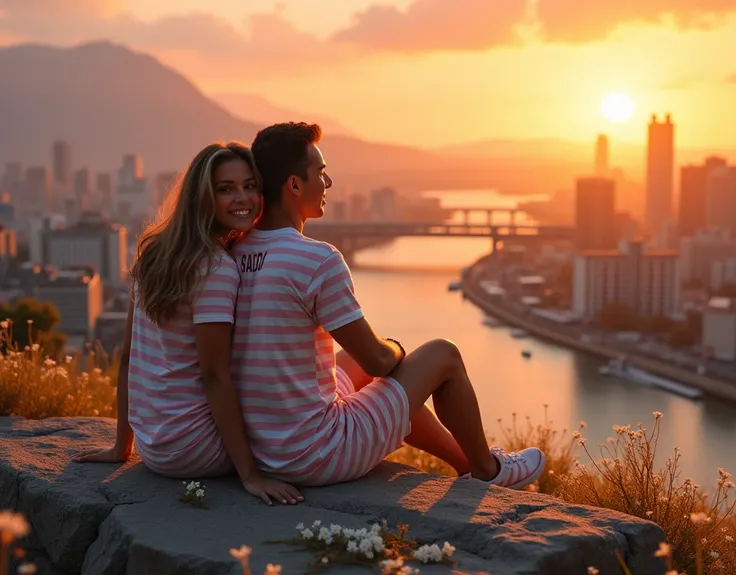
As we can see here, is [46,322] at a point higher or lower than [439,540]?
lower

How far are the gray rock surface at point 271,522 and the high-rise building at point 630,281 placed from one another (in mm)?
13667

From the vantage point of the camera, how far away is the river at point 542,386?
19.8 feet

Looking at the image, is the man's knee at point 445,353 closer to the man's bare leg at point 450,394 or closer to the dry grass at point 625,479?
the man's bare leg at point 450,394

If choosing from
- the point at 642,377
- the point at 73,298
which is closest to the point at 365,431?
the point at 642,377

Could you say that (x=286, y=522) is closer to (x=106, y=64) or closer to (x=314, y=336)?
(x=314, y=336)

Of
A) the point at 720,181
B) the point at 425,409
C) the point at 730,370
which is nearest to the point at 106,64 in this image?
the point at 720,181

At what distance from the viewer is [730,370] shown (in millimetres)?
9727

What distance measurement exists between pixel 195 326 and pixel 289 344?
0.29 ft

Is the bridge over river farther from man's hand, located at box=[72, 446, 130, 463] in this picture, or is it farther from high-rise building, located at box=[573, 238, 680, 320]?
man's hand, located at box=[72, 446, 130, 463]

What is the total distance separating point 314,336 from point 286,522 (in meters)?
0.18

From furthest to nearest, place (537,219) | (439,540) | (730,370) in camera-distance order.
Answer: (537,219) < (730,370) < (439,540)

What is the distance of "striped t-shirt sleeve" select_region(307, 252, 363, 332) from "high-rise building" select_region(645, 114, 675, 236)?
30.4 metres

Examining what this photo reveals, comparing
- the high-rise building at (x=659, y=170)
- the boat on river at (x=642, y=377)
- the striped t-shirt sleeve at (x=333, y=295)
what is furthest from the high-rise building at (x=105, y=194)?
the striped t-shirt sleeve at (x=333, y=295)

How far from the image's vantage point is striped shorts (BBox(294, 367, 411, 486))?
988 mm
